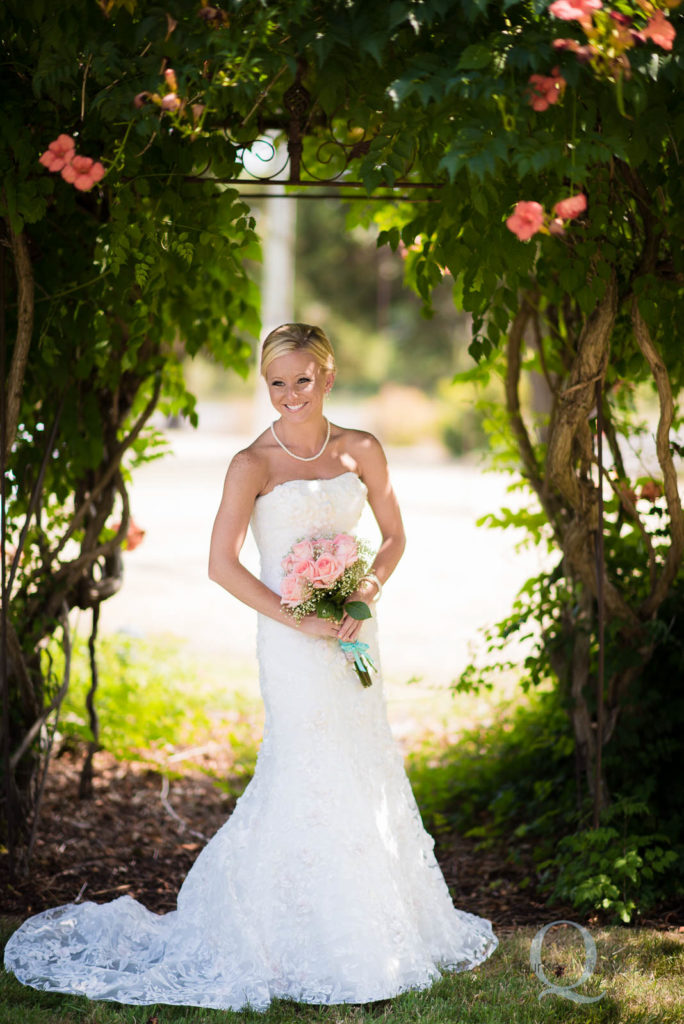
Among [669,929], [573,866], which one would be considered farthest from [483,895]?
[669,929]

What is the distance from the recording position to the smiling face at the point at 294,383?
11.8 feet

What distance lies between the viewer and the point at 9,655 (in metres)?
4.48

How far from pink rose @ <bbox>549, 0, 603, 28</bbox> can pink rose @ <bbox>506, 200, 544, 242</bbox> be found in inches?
17.1

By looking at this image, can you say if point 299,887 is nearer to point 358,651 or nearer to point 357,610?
point 358,651

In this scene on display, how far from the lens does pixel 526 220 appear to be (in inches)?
107

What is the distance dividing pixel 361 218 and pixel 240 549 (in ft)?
7.10

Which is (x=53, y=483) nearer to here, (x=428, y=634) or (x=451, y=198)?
(x=451, y=198)

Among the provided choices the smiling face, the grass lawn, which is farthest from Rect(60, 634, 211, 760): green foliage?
the smiling face

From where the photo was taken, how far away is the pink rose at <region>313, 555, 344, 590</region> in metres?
3.41

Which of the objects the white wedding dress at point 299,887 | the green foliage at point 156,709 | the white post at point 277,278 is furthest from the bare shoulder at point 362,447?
the white post at point 277,278

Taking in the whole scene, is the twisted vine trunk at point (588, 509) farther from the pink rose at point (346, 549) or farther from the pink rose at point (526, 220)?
the pink rose at point (526, 220)

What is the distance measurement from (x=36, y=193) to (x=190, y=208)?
714 mm

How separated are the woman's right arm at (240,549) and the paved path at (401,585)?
1.48ft

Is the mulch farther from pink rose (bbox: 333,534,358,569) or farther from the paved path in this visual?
pink rose (bbox: 333,534,358,569)
